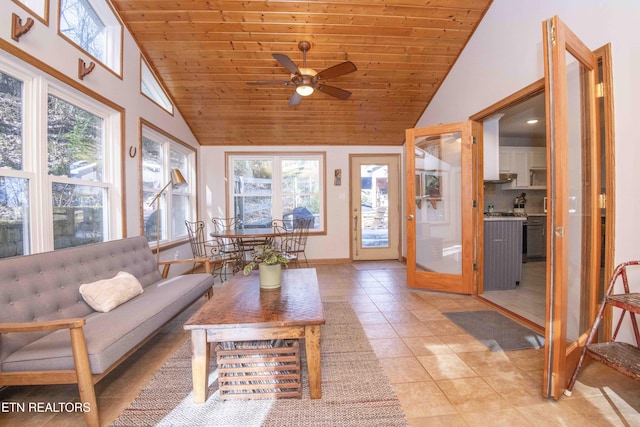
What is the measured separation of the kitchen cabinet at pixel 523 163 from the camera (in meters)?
5.58

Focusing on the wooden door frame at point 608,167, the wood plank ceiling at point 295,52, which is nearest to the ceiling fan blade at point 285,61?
the wood plank ceiling at point 295,52

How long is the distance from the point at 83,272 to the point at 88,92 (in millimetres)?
1588

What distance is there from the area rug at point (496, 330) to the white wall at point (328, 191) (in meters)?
2.92

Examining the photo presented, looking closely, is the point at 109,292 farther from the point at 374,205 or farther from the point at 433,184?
the point at 374,205

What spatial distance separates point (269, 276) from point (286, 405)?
856mm

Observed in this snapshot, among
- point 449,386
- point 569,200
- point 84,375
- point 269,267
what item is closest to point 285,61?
point 269,267

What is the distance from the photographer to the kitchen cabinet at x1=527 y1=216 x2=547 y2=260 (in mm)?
5469

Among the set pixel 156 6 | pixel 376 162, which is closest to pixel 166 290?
pixel 156 6

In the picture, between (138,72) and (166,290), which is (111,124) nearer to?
(138,72)

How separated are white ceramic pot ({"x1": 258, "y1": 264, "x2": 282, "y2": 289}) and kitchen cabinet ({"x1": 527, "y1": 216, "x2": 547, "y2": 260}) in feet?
17.6

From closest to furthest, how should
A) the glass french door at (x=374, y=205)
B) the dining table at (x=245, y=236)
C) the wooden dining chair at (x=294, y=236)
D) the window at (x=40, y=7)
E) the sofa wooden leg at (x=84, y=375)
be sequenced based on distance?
the sofa wooden leg at (x=84, y=375) → the window at (x=40, y=7) → the dining table at (x=245, y=236) → the wooden dining chair at (x=294, y=236) → the glass french door at (x=374, y=205)

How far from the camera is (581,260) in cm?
190

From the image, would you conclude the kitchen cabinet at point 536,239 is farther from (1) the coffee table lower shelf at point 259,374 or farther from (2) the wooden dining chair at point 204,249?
(1) the coffee table lower shelf at point 259,374

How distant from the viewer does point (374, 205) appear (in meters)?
5.68
